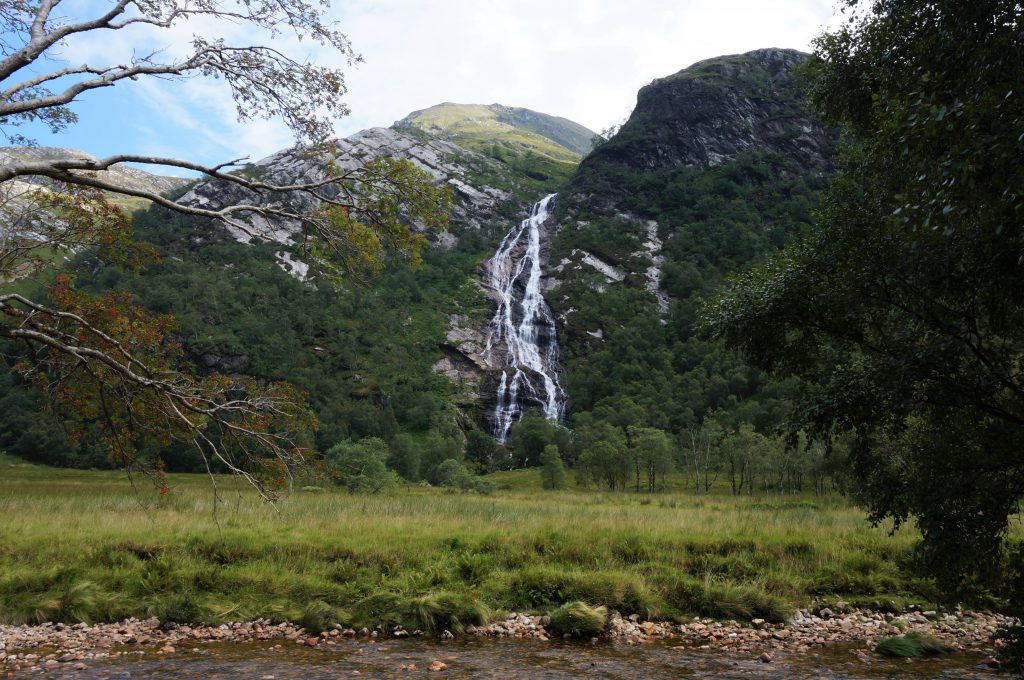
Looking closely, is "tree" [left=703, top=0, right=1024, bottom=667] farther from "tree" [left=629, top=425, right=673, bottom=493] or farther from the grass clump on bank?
"tree" [left=629, top=425, right=673, bottom=493]

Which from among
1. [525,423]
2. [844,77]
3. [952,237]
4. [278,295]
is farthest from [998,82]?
[278,295]

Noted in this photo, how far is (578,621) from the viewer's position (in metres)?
11.0

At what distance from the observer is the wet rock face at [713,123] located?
179m

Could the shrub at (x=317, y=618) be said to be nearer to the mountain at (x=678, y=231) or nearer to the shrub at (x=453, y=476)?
the shrub at (x=453, y=476)

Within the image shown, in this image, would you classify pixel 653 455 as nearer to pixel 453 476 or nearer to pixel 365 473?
pixel 453 476

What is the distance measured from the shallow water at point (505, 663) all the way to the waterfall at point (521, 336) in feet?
272

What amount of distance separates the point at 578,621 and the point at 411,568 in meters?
3.82

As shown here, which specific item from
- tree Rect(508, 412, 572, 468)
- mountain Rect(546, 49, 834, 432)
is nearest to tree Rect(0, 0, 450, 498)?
tree Rect(508, 412, 572, 468)

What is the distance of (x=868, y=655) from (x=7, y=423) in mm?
104501

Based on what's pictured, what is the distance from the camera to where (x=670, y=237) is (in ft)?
494

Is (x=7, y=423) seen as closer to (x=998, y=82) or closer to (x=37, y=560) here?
(x=37, y=560)

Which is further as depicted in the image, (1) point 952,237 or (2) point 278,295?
(2) point 278,295

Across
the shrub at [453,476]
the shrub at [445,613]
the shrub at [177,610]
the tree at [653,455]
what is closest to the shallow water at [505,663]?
the shrub at [445,613]

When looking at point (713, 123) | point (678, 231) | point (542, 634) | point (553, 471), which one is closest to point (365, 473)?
point (542, 634)
